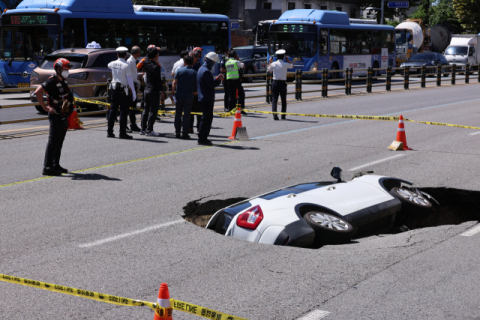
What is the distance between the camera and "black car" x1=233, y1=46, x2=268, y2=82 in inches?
1396

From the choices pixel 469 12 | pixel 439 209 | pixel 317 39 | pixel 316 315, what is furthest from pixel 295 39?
pixel 469 12

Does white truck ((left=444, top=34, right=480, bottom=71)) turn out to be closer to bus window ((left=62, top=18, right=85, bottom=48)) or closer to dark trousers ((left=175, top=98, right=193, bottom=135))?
bus window ((left=62, top=18, right=85, bottom=48))

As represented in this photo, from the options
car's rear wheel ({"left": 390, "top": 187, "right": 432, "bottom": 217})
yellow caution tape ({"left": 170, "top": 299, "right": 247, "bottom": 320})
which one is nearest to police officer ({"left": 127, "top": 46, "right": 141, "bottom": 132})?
car's rear wheel ({"left": 390, "top": 187, "right": 432, "bottom": 217})

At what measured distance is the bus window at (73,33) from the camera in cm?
2370

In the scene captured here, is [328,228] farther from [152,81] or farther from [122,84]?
[152,81]

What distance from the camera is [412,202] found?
6824 millimetres

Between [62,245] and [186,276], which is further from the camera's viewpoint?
[62,245]

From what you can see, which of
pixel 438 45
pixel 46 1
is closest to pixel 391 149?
pixel 46 1

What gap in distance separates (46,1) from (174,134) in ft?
43.5

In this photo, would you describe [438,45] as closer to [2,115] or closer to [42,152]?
[2,115]

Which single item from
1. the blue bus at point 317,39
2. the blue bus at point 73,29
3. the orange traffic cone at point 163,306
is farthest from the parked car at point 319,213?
the blue bus at point 317,39

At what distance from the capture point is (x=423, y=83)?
31.2 metres

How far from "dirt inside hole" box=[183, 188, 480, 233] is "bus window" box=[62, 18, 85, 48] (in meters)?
17.9

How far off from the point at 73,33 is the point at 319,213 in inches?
801
